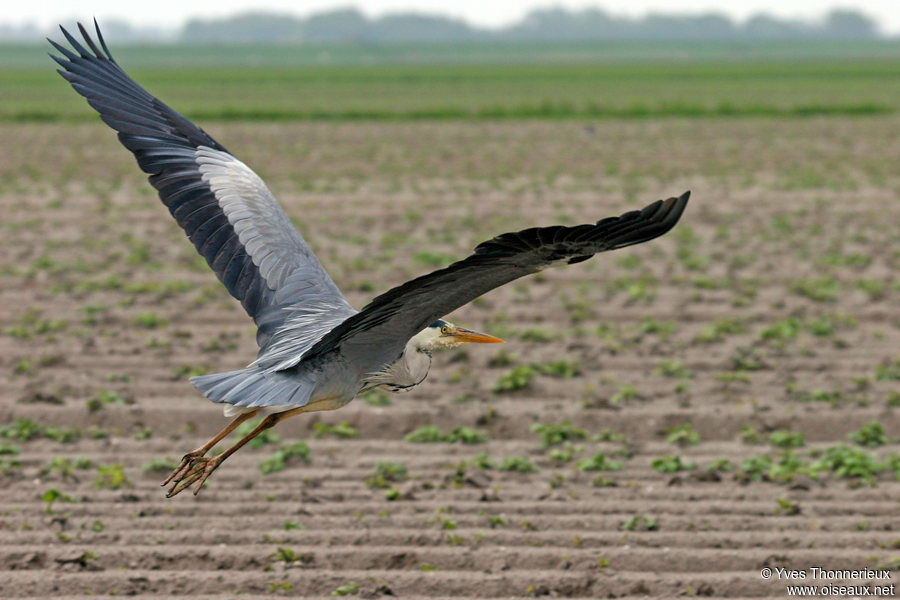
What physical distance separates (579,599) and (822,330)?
6.04 metres

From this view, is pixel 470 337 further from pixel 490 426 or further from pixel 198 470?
pixel 490 426

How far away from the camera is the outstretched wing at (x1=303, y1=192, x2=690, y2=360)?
376 cm

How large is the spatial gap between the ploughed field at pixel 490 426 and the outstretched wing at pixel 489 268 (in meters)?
1.55

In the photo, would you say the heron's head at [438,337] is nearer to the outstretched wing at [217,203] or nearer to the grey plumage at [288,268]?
the grey plumage at [288,268]

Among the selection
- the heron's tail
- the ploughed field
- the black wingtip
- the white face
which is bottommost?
the ploughed field

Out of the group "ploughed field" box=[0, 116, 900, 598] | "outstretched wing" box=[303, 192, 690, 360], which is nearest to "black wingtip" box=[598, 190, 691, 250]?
"outstretched wing" box=[303, 192, 690, 360]

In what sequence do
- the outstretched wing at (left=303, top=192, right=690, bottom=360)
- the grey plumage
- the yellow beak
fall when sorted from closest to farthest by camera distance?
the outstretched wing at (left=303, top=192, right=690, bottom=360), the grey plumage, the yellow beak

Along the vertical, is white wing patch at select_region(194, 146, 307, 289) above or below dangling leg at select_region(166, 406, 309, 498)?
above

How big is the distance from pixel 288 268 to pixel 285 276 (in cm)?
5

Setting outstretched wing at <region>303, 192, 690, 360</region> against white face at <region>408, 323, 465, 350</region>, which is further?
white face at <region>408, 323, 465, 350</region>

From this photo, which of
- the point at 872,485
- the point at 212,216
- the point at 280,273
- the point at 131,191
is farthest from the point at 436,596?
the point at 131,191

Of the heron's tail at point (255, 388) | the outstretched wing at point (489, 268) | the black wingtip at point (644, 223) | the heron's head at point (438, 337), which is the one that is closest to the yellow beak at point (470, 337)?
the heron's head at point (438, 337)

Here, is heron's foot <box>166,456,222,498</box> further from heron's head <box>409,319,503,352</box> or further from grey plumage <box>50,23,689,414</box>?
heron's head <box>409,319,503,352</box>

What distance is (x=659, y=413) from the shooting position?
8.59m
